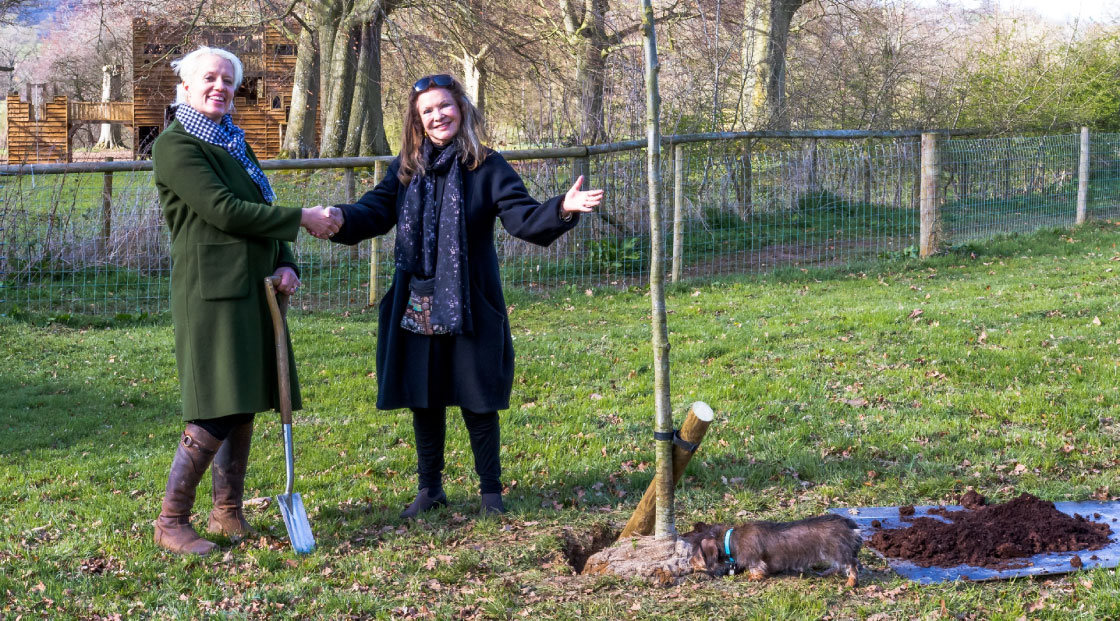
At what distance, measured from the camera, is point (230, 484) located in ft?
14.0

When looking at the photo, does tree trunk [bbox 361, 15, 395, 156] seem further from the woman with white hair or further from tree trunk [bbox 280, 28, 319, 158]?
the woman with white hair

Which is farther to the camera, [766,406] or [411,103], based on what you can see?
[766,406]

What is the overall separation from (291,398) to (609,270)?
7078 millimetres

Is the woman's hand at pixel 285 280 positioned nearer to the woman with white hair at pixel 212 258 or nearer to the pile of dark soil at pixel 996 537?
the woman with white hair at pixel 212 258

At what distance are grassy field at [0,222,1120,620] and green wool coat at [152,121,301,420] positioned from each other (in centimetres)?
72

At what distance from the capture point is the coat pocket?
3.94m

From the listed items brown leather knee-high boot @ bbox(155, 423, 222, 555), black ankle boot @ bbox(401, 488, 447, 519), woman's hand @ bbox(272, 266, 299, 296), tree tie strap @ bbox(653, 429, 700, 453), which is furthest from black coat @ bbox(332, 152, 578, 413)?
tree tie strap @ bbox(653, 429, 700, 453)

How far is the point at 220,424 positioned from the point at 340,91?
13991 millimetres

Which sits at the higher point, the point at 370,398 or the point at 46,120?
the point at 46,120

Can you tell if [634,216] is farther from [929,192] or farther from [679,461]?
[679,461]

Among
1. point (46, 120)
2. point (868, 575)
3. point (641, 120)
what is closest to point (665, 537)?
point (868, 575)

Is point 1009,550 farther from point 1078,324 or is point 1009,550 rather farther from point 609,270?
point 609,270

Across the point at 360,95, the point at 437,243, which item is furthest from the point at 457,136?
the point at 360,95

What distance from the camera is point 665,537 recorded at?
3.85 metres
